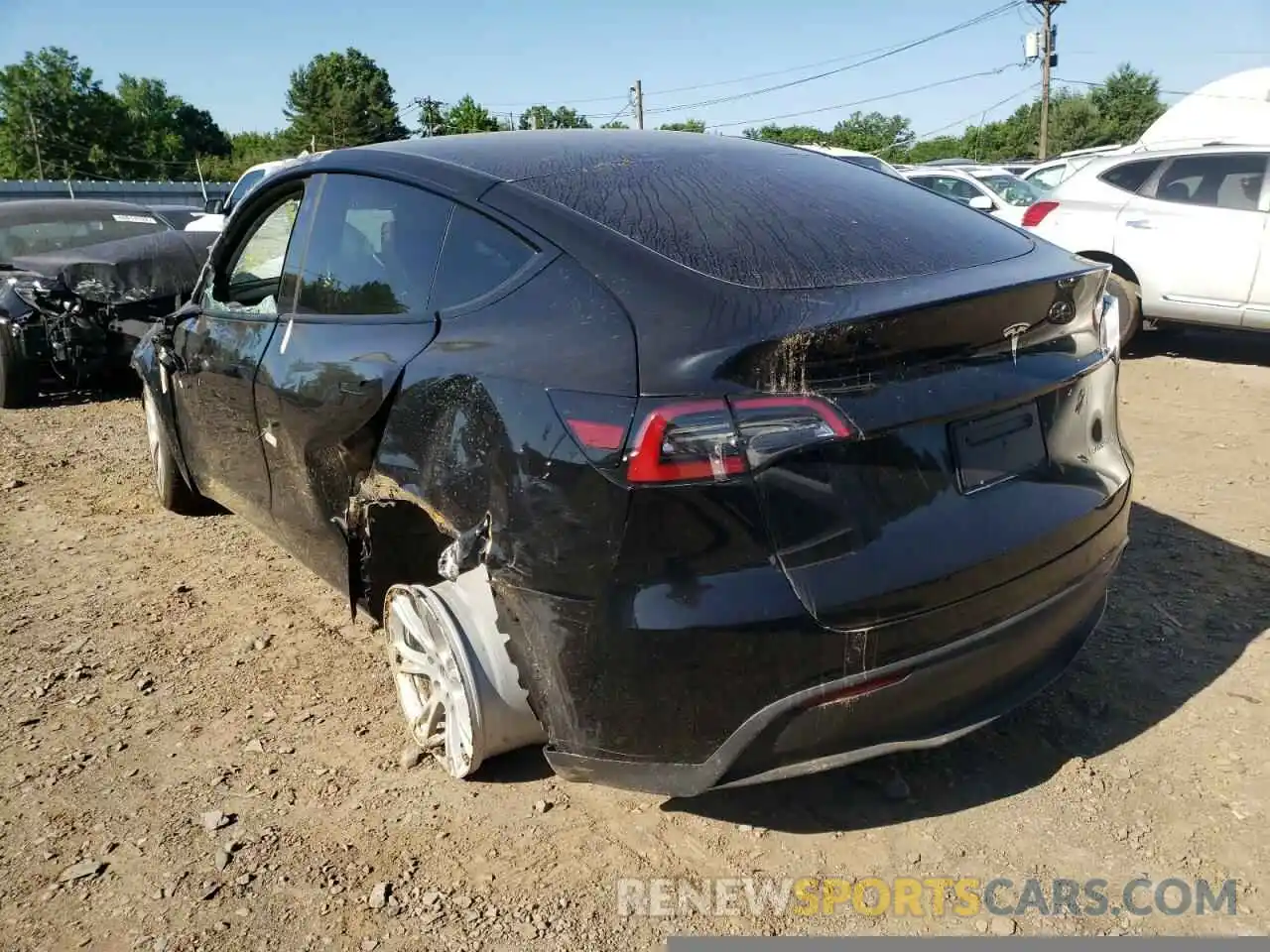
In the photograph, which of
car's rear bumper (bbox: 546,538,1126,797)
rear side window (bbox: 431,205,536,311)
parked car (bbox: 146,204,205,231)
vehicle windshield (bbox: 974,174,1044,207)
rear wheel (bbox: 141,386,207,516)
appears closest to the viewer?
car's rear bumper (bbox: 546,538,1126,797)

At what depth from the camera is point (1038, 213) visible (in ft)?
27.6

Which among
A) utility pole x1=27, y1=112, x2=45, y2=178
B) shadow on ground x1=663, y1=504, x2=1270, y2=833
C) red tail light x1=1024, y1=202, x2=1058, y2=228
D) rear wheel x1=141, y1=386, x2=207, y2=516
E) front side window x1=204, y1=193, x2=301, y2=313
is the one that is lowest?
shadow on ground x1=663, y1=504, x2=1270, y2=833

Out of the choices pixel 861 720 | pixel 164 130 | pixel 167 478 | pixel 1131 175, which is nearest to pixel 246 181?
pixel 167 478

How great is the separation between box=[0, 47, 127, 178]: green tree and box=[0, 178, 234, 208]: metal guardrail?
1698 inches

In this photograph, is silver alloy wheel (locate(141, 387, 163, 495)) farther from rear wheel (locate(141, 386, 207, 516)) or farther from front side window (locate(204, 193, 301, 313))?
front side window (locate(204, 193, 301, 313))

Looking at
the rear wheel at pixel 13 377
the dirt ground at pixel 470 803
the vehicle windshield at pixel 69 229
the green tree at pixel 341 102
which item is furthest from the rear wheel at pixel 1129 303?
the green tree at pixel 341 102

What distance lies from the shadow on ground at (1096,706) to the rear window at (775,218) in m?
1.29

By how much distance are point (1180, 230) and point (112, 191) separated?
32.2 metres

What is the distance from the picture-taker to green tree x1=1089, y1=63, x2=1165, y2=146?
57.8 meters

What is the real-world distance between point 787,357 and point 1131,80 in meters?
70.0

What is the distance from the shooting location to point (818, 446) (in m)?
1.89

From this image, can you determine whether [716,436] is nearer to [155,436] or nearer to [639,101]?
[155,436]

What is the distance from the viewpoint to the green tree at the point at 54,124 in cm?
6919

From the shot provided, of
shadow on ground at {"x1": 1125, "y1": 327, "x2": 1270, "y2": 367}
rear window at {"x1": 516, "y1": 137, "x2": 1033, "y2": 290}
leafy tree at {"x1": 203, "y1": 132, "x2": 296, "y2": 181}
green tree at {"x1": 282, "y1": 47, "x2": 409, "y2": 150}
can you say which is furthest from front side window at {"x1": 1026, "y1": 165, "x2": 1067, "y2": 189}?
green tree at {"x1": 282, "y1": 47, "x2": 409, "y2": 150}
